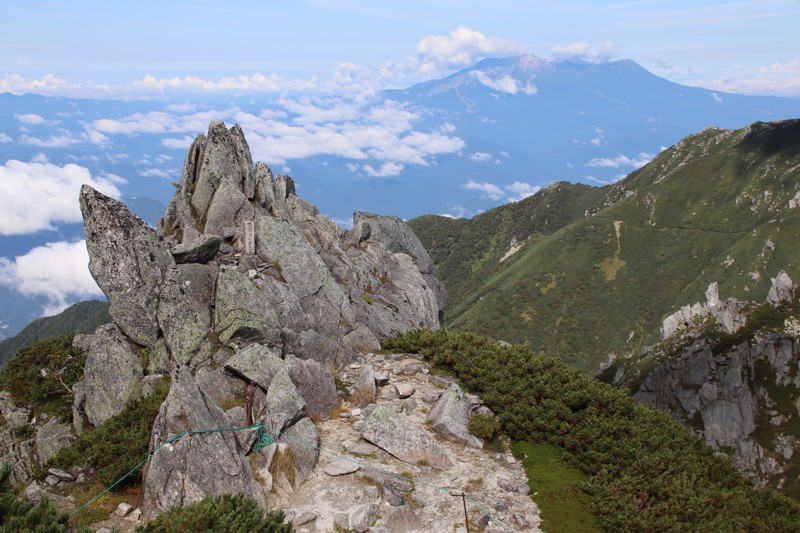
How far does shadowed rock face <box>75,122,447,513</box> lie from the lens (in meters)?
15.0

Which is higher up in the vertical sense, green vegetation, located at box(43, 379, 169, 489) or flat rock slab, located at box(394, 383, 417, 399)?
green vegetation, located at box(43, 379, 169, 489)

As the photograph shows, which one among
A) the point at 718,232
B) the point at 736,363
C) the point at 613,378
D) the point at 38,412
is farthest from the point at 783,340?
the point at 718,232

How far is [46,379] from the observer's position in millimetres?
24109

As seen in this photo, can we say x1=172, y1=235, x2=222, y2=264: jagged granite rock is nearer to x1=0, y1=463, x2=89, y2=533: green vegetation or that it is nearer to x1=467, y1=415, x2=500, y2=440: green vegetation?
x1=467, y1=415, x2=500, y2=440: green vegetation

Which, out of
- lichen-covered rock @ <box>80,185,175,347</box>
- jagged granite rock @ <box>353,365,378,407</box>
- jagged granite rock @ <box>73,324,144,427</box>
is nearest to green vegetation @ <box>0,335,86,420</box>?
jagged granite rock @ <box>73,324,144,427</box>

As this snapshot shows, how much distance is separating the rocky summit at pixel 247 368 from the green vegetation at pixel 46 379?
2.12ft

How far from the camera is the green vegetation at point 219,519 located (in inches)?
419

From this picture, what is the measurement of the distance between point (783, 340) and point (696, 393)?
54.5ft

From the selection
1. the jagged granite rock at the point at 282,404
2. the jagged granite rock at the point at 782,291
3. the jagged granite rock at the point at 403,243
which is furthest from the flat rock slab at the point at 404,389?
the jagged granite rock at the point at 782,291

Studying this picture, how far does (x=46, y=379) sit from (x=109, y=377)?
5608 mm

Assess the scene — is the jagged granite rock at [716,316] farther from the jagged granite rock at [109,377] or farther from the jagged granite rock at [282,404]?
the jagged granite rock at [109,377]

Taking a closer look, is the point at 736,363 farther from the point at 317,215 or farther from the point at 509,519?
the point at 509,519

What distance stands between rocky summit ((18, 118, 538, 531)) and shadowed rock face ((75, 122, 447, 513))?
58 millimetres

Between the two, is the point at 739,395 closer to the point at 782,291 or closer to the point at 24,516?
the point at 782,291
